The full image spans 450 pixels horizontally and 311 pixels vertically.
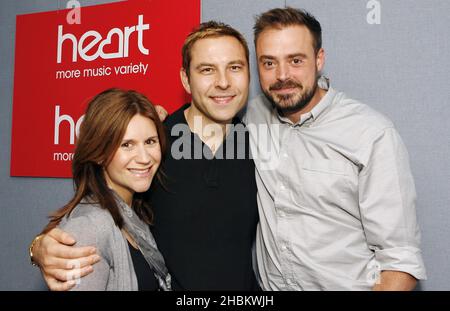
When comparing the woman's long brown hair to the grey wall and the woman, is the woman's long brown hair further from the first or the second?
the grey wall

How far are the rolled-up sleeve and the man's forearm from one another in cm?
2

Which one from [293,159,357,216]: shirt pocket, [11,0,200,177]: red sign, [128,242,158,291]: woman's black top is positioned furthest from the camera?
[11,0,200,177]: red sign

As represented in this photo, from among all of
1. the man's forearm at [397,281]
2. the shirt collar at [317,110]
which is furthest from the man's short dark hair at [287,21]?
the man's forearm at [397,281]

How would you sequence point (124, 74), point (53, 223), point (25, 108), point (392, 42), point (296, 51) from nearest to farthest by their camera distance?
point (53, 223) < point (296, 51) < point (392, 42) < point (124, 74) < point (25, 108)

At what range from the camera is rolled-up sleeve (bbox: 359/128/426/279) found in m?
1.26

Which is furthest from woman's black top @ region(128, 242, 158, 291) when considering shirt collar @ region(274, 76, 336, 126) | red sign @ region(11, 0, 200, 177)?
red sign @ region(11, 0, 200, 177)

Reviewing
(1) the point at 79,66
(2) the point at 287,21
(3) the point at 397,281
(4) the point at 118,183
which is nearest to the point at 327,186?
(3) the point at 397,281

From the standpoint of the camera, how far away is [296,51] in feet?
4.59

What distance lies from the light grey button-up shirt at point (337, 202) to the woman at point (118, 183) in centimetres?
41

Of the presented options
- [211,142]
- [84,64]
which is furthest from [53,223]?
[84,64]
